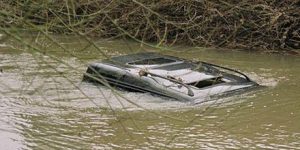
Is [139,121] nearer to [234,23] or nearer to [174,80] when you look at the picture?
[174,80]

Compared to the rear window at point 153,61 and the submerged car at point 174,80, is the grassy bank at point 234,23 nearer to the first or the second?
the rear window at point 153,61

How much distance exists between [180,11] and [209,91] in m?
7.88

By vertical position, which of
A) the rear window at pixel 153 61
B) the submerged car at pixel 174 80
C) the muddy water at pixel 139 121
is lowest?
the muddy water at pixel 139 121

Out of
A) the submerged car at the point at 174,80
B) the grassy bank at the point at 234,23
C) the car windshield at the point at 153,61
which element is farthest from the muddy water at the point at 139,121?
the grassy bank at the point at 234,23

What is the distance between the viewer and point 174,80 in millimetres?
9922

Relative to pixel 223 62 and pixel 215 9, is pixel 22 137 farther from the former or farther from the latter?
pixel 215 9

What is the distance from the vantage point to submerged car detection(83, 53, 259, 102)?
999cm

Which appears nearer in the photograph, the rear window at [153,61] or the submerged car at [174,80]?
the submerged car at [174,80]

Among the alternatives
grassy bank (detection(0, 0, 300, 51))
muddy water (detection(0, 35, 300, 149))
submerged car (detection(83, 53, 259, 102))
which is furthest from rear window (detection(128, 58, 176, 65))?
grassy bank (detection(0, 0, 300, 51))

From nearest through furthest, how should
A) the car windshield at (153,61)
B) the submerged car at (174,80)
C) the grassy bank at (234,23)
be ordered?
the submerged car at (174,80), the car windshield at (153,61), the grassy bank at (234,23)

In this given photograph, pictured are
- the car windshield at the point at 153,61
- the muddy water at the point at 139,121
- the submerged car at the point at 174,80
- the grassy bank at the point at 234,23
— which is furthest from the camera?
the grassy bank at the point at 234,23

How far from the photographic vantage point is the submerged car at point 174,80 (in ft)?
32.8

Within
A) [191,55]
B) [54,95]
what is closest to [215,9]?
[191,55]

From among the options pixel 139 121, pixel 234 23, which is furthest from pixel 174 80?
pixel 234 23
